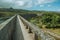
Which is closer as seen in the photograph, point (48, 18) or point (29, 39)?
point (29, 39)

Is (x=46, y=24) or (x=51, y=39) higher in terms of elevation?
(x=51, y=39)

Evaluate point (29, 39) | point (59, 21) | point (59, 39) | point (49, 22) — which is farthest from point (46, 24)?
point (29, 39)

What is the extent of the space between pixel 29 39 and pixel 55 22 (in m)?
53.1

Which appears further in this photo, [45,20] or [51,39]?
[45,20]

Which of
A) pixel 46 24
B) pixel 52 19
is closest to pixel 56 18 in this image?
pixel 52 19

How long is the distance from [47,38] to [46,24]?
52.7 m

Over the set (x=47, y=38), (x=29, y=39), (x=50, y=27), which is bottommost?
(x=50, y=27)

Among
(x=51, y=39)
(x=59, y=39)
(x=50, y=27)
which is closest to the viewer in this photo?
(x=51, y=39)

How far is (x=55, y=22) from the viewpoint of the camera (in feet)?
187

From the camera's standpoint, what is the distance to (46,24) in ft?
181

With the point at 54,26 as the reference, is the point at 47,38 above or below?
above

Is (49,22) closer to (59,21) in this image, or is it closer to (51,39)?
(59,21)

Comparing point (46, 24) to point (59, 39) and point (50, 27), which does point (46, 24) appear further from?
point (59, 39)

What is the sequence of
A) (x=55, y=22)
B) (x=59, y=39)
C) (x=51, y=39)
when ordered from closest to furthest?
(x=51, y=39), (x=59, y=39), (x=55, y=22)
